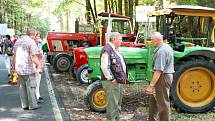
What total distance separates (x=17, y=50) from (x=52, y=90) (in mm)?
3427

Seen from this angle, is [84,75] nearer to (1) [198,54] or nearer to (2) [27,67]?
(2) [27,67]

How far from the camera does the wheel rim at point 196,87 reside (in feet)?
31.7

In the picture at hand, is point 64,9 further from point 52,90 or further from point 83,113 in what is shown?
point 83,113

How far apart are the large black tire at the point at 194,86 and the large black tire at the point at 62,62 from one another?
998cm

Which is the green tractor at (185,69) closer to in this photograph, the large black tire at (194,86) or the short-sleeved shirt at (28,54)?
the large black tire at (194,86)

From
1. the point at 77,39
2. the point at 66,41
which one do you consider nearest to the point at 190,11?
the point at 77,39

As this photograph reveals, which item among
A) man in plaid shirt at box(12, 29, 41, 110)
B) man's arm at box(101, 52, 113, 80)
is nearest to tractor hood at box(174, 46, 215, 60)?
man's arm at box(101, 52, 113, 80)

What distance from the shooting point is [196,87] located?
9859 mm

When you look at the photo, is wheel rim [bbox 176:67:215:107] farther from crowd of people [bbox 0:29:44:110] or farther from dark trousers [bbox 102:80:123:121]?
crowd of people [bbox 0:29:44:110]

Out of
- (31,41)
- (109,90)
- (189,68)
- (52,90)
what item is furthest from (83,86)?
(109,90)

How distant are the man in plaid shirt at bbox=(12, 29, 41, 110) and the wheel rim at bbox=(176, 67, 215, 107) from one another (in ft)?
11.3

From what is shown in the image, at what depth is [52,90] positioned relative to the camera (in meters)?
13.1

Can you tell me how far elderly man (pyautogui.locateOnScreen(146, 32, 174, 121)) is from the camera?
7.37 m

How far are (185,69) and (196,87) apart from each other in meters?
0.65
